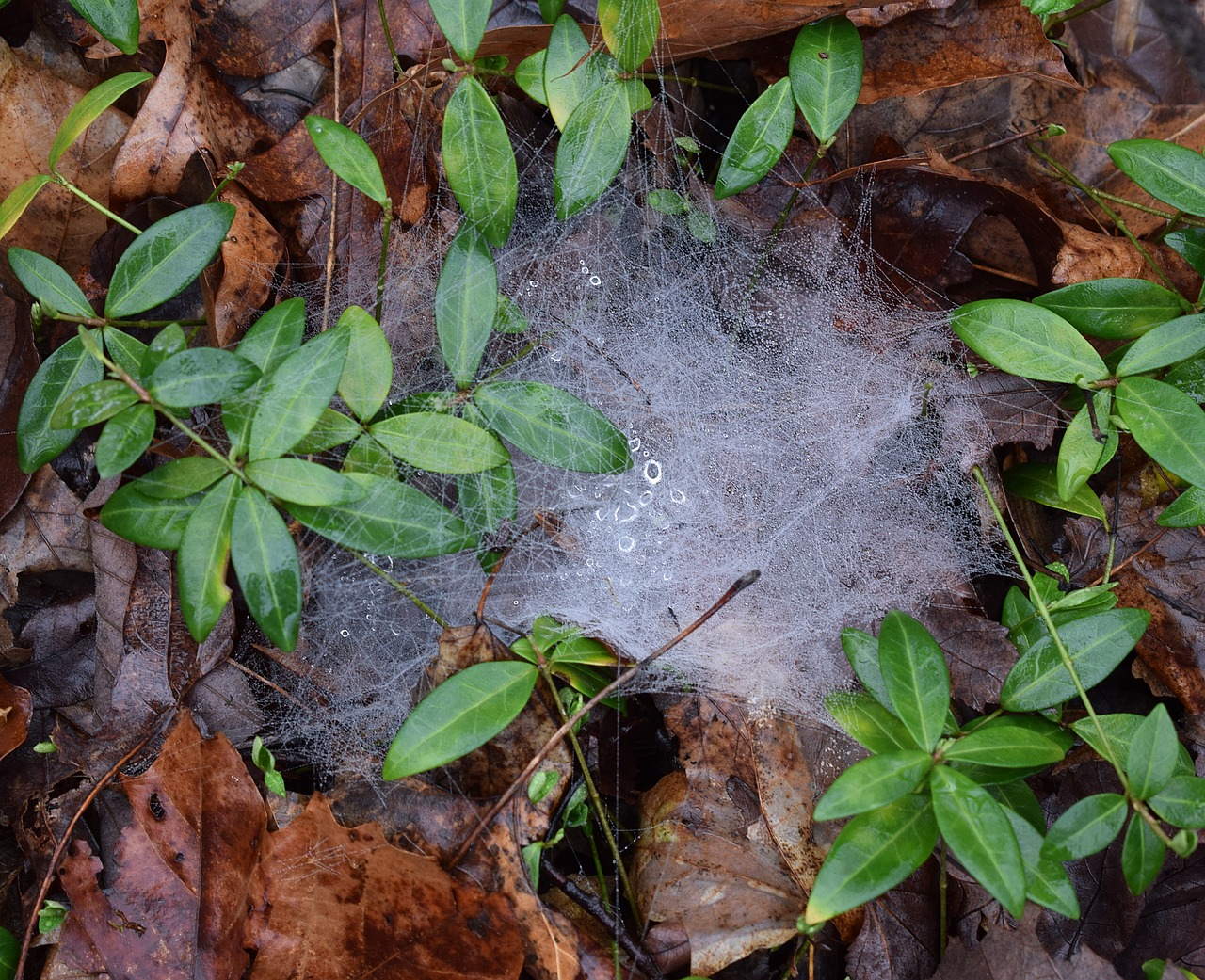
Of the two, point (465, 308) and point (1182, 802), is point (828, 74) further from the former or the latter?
point (1182, 802)

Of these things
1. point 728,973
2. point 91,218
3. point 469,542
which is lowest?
point 728,973

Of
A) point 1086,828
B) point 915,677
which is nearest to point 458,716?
point 915,677

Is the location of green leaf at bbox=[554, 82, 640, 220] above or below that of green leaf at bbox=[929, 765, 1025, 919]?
above

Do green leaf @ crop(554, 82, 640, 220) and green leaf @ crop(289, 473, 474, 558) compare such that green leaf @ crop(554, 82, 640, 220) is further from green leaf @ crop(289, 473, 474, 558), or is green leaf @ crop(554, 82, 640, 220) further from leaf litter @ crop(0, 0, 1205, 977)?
green leaf @ crop(289, 473, 474, 558)

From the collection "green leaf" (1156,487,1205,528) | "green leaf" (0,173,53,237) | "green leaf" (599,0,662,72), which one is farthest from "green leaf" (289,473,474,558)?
"green leaf" (1156,487,1205,528)

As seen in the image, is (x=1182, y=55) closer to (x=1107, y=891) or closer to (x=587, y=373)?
(x=587, y=373)

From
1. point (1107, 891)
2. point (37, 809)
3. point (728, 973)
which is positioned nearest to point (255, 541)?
point (37, 809)
